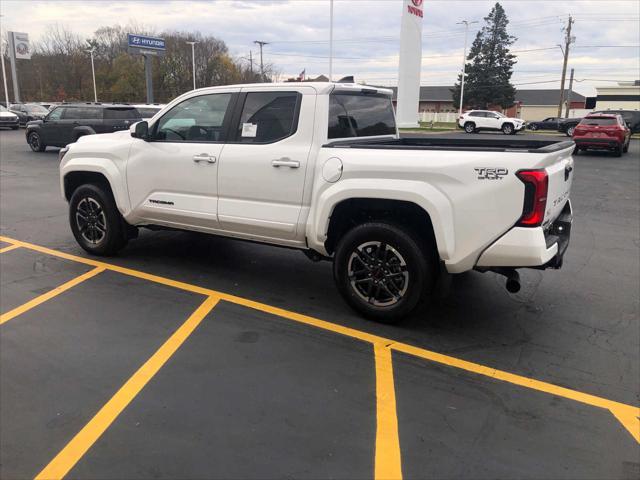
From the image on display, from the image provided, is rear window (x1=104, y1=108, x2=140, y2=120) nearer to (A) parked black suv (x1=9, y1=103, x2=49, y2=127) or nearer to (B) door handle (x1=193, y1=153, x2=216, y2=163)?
(B) door handle (x1=193, y1=153, x2=216, y2=163)

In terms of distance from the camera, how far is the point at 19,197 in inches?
410

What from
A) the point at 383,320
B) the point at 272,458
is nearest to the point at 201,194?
the point at 383,320

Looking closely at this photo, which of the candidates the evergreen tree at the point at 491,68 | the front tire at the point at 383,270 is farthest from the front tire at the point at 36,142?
the evergreen tree at the point at 491,68

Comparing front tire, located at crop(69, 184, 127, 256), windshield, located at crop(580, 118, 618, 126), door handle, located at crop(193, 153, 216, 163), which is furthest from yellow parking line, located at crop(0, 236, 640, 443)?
windshield, located at crop(580, 118, 618, 126)

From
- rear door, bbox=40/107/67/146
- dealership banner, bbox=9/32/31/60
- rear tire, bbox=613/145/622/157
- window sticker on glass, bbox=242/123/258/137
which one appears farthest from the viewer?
dealership banner, bbox=9/32/31/60

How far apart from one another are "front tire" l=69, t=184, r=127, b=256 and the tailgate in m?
4.52

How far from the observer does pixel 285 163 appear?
455 cm

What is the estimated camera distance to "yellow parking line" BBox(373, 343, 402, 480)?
2652mm

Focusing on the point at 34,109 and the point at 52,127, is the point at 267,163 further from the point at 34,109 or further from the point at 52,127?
the point at 34,109

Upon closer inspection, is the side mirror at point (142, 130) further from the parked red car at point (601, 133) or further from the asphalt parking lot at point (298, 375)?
the parked red car at point (601, 133)

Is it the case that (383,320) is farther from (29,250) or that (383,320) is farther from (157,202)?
(29,250)

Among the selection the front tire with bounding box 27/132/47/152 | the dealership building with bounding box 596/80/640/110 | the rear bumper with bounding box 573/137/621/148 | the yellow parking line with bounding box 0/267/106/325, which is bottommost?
the yellow parking line with bounding box 0/267/106/325

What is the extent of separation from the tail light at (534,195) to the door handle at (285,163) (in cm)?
184

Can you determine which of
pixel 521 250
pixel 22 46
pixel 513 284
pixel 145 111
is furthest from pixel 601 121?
pixel 22 46
